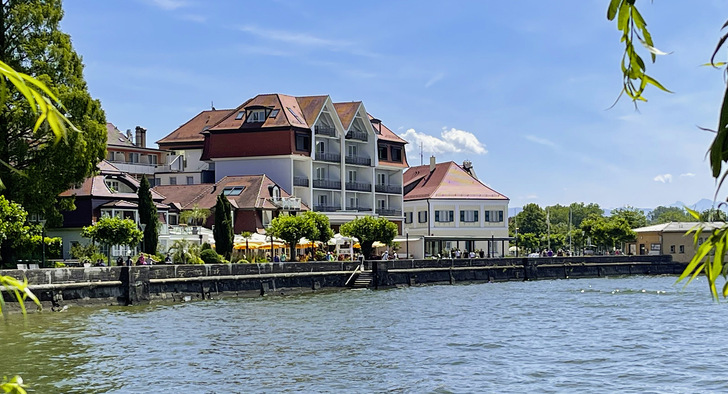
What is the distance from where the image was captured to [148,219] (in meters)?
55.5

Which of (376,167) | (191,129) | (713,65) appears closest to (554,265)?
(376,167)

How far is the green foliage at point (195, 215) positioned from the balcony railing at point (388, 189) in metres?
22.4

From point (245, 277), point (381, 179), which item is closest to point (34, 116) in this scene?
point (245, 277)

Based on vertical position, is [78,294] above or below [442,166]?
below

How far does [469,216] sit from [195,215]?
34548 mm

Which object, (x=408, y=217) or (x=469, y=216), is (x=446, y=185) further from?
(x=408, y=217)

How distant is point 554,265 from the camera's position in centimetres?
7731

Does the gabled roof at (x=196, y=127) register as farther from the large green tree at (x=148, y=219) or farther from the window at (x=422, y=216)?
the large green tree at (x=148, y=219)

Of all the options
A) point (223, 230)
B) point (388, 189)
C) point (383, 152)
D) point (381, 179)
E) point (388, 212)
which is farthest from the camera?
point (381, 179)

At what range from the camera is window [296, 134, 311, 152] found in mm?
80750

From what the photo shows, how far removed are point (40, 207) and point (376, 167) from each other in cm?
4877

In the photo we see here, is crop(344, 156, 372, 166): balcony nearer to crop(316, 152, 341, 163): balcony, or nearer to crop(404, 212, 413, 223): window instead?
crop(316, 152, 341, 163): balcony

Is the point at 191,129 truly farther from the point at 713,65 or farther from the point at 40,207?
the point at 713,65

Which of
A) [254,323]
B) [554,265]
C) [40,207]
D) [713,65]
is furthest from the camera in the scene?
[554,265]
